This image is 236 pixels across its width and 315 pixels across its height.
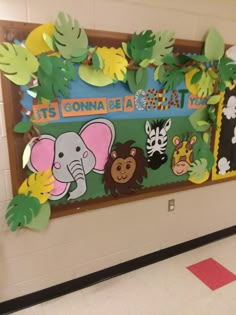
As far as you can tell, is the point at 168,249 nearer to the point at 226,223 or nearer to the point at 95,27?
the point at 226,223

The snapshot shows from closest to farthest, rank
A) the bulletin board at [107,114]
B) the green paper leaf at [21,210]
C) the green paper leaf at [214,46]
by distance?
the bulletin board at [107,114] → the green paper leaf at [21,210] → the green paper leaf at [214,46]

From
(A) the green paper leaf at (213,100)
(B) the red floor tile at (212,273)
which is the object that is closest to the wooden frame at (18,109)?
(A) the green paper leaf at (213,100)

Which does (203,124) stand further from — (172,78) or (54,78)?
(54,78)

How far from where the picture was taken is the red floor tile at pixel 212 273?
1815mm

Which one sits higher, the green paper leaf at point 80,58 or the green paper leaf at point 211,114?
the green paper leaf at point 80,58

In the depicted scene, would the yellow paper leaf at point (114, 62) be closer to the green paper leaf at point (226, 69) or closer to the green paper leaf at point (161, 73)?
the green paper leaf at point (161, 73)

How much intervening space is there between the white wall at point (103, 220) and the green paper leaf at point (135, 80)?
0.78ft

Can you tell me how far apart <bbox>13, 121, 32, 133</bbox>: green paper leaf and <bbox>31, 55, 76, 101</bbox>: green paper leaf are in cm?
16

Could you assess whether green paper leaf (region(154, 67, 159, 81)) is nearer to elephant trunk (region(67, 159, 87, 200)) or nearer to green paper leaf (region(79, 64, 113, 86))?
green paper leaf (region(79, 64, 113, 86))

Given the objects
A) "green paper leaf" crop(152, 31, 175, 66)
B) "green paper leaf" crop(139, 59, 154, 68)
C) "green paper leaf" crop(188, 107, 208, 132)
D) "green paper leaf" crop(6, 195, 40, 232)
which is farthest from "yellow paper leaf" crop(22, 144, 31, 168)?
"green paper leaf" crop(188, 107, 208, 132)

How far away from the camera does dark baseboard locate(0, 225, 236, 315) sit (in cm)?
159

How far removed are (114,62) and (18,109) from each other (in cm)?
58

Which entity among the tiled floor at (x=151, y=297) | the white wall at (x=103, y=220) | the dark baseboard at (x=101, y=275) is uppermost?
the white wall at (x=103, y=220)

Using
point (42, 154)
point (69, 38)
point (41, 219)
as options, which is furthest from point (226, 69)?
point (41, 219)
